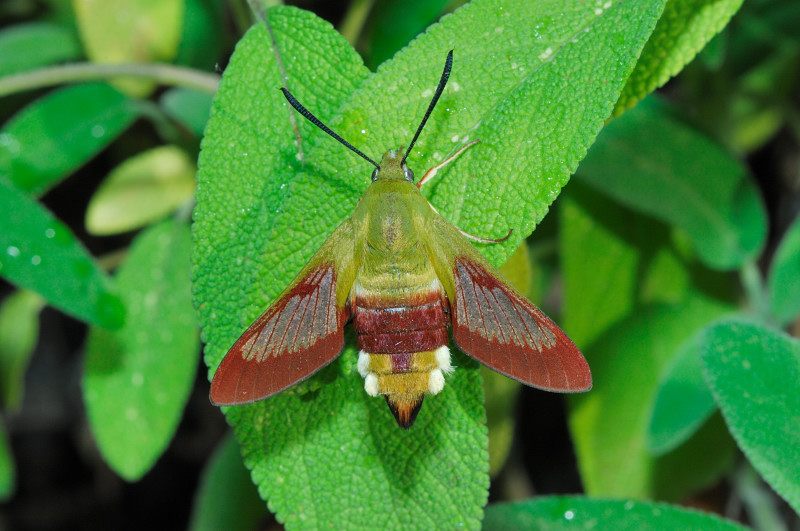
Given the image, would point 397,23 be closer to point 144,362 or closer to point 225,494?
point 144,362

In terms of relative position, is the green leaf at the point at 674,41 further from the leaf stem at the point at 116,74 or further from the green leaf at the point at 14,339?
the green leaf at the point at 14,339

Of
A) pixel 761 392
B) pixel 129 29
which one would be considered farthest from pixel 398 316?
pixel 129 29

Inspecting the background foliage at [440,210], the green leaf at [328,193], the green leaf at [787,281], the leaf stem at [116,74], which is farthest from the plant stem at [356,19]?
the green leaf at [787,281]

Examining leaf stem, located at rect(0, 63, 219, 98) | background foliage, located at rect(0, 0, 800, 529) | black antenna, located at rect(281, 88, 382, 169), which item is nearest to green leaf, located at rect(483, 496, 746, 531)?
background foliage, located at rect(0, 0, 800, 529)

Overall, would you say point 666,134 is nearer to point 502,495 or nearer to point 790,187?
point 790,187

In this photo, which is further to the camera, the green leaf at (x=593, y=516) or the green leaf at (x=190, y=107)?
the green leaf at (x=190, y=107)

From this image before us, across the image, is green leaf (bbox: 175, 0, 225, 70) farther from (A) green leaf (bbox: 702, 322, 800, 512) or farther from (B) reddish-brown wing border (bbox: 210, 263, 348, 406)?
(A) green leaf (bbox: 702, 322, 800, 512)
